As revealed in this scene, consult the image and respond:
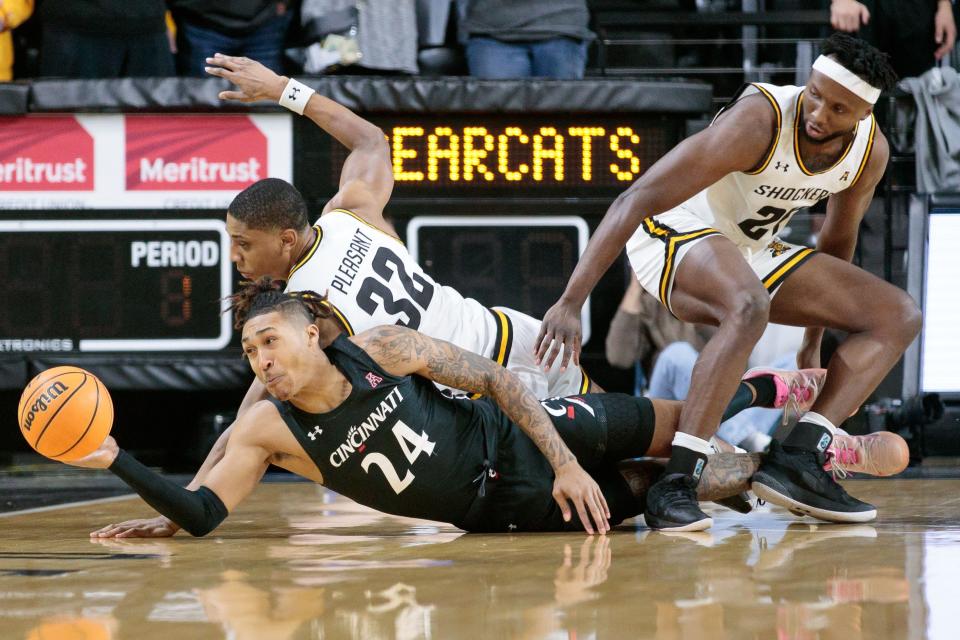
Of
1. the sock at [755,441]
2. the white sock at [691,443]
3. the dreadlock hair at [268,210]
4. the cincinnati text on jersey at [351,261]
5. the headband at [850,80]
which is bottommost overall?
the sock at [755,441]

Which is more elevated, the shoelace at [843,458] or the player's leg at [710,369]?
the player's leg at [710,369]

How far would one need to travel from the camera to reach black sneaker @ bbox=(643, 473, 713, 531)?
3.46m

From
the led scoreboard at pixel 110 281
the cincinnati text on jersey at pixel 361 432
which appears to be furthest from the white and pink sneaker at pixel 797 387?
the led scoreboard at pixel 110 281

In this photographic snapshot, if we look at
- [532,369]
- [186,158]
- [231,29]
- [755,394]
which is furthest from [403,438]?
[231,29]

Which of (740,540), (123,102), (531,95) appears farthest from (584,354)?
(740,540)

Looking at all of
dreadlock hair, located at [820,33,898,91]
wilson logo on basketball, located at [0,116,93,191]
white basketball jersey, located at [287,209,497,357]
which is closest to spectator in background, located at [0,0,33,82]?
wilson logo on basketball, located at [0,116,93,191]

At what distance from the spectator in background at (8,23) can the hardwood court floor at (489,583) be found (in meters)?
3.37

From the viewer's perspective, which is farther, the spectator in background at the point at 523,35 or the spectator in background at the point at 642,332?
the spectator in background at the point at 523,35

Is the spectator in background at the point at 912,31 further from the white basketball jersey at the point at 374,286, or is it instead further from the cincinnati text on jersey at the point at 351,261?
the cincinnati text on jersey at the point at 351,261

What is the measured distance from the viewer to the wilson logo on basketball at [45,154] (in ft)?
20.4

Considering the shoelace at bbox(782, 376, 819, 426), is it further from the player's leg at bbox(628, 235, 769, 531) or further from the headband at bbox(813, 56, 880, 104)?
the headband at bbox(813, 56, 880, 104)

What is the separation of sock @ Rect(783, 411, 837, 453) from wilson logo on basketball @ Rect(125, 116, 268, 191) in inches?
134

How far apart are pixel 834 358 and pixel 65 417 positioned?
7.53 ft

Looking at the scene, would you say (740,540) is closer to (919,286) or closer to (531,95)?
(531,95)
